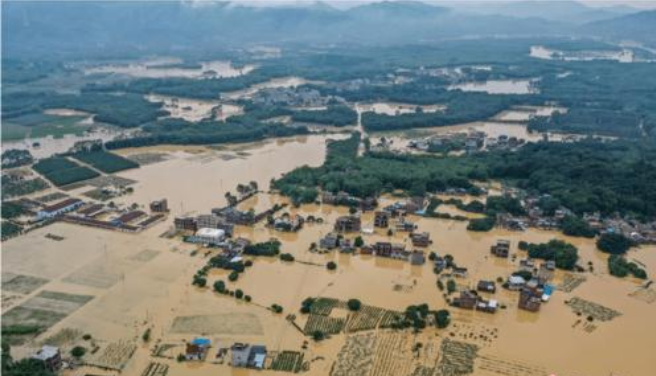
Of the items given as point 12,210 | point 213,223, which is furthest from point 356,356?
point 12,210

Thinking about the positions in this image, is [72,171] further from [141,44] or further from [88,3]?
[88,3]

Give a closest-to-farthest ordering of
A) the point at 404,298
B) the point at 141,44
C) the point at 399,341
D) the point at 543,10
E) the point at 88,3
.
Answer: the point at 399,341 < the point at 404,298 < the point at 141,44 < the point at 88,3 < the point at 543,10

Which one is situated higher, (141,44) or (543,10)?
(543,10)

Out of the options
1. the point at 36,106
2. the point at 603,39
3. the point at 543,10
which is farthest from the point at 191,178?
the point at 543,10

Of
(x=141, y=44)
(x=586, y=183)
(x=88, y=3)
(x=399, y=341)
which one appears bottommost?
(x=399, y=341)

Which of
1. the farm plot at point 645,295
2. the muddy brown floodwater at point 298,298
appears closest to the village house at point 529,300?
the muddy brown floodwater at point 298,298

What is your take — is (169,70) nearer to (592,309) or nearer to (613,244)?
(613,244)

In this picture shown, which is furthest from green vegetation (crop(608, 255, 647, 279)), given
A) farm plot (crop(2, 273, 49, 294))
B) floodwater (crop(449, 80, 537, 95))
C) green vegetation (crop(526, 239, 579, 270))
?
floodwater (crop(449, 80, 537, 95))

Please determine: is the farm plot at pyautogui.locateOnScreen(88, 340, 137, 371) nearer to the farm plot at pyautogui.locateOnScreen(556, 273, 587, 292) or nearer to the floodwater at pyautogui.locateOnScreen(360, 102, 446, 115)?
the farm plot at pyautogui.locateOnScreen(556, 273, 587, 292)
